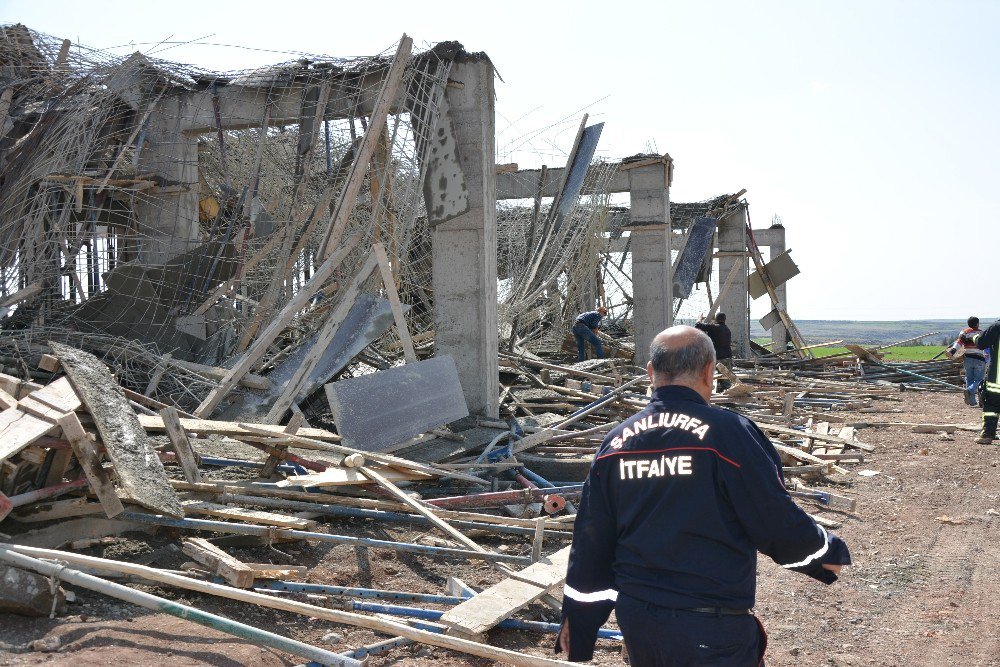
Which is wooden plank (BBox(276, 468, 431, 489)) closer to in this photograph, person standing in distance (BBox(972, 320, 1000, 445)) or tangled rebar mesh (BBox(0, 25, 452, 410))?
tangled rebar mesh (BBox(0, 25, 452, 410))

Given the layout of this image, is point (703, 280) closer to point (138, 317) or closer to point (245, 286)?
point (245, 286)

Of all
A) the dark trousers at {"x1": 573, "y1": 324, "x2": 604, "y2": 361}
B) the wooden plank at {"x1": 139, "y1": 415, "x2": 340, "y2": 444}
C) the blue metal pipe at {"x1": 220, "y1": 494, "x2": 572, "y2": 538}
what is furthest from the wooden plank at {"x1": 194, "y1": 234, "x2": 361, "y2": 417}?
the dark trousers at {"x1": 573, "y1": 324, "x2": 604, "y2": 361}

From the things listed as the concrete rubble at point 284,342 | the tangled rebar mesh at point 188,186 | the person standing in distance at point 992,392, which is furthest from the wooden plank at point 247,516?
the person standing in distance at point 992,392

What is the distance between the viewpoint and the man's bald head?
2992mm

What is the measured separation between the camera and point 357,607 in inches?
189

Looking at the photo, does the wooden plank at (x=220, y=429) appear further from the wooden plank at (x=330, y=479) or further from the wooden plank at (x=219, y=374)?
the wooden plank at (x=219, y=374)

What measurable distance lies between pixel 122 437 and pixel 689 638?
3797 mm

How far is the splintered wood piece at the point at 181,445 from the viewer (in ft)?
19.7

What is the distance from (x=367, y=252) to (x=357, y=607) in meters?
5.92

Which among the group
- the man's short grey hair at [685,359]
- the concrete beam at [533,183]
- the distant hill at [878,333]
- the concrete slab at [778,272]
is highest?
the concrete beam at [533,183]

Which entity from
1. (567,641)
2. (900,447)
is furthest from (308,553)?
(900,447)

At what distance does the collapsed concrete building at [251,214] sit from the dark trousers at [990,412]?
617cm

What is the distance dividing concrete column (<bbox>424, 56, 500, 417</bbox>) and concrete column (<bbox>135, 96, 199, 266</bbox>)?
3.05 meters

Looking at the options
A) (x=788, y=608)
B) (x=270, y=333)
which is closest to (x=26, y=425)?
(x=270, y=333)
